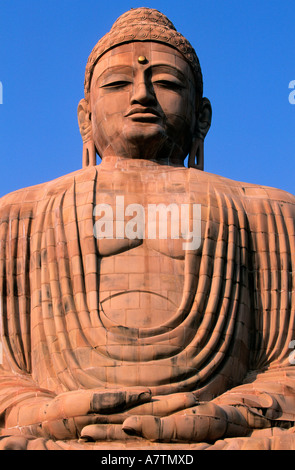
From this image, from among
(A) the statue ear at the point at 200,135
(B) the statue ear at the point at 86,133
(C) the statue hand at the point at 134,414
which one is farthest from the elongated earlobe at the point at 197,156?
(C) the statue hand at the point at 134,414

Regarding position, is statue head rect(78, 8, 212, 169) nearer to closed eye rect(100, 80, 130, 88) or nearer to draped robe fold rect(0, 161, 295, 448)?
closed eye rect(100, 80, 130, 88)

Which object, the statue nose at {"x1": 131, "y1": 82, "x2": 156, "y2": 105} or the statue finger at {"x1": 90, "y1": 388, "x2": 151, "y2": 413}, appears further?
the statue nose at {"x1": 131, "y1": 82, "x2": 156, "y2": 105}

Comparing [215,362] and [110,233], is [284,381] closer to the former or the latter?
[215,362]

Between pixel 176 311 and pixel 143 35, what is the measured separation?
18.8 ft

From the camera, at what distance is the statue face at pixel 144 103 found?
22.8 m

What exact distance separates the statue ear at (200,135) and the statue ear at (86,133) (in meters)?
1.85

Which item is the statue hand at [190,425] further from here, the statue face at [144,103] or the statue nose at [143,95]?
the statue nose at [143,95]

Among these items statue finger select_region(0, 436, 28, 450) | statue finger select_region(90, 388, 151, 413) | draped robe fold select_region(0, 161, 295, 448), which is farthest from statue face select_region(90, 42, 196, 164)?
statue finger select_region(0, 436, 28, 450)

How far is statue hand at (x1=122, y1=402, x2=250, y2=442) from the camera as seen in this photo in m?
18.2

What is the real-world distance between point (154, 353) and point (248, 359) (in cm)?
214

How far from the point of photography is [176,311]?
20.6m

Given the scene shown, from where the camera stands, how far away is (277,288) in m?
21.9

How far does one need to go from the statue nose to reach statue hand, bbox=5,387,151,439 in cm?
602

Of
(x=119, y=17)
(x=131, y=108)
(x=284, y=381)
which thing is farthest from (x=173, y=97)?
(x=284, y=381)
